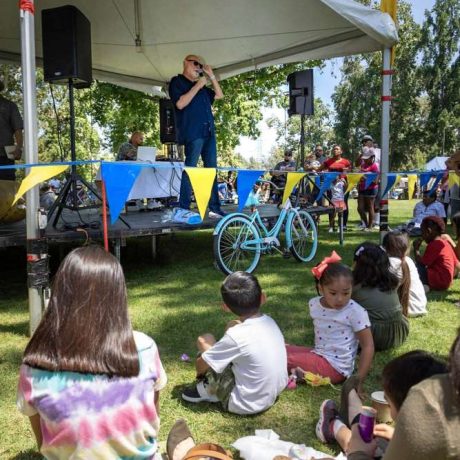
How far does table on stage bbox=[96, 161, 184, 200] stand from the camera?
6.97 meters

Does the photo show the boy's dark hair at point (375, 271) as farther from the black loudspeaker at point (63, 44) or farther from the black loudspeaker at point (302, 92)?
the black loudspeaker at point (302, 92)

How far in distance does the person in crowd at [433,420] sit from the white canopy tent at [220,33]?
16.6 feet

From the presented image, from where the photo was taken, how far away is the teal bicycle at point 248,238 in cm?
577

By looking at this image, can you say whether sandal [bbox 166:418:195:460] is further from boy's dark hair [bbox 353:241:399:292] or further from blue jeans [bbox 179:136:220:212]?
blue jeans [bbox 179:136:220:212]

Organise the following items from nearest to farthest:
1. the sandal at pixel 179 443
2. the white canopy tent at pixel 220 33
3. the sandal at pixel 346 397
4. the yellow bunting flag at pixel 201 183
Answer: the sandal at pixel 179 443 < the sandal at pixel 346 397 < the yellow bunting flag at pixel 201 183 < the white canopy tent at pixel 220 33

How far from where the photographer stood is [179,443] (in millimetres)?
2209

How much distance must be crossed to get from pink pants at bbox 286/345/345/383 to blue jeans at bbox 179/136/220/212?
337cm

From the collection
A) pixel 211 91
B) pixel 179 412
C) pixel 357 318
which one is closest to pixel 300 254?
pixel 211 91

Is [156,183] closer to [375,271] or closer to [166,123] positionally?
[166,123]

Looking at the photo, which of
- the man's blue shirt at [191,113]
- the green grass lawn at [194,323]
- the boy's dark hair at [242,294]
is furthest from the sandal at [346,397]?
the man's blue shirt at [191,113]

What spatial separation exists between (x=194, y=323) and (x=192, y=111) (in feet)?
9.92

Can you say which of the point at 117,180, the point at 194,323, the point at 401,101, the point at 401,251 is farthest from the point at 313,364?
the point at 401,101

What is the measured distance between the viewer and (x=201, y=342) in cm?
295

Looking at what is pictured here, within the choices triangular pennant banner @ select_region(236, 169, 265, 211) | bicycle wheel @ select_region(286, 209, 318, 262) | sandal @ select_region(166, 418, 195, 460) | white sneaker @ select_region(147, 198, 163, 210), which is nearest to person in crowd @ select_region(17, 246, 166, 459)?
sandal @ select_region(166, 418, 195, 460)
